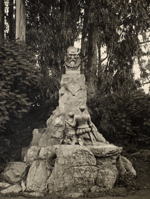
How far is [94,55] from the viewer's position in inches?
503

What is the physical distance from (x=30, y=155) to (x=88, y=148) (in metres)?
1.66

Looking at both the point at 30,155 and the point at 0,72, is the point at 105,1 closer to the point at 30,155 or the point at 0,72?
the point at 0,72

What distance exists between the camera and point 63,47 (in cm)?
1190

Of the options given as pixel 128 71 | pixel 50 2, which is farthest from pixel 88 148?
pixel 50 2

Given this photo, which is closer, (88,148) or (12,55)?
(88,148)

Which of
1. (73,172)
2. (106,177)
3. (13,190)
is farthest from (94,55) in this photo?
(13,190)

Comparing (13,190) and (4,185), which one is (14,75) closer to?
(4,185)

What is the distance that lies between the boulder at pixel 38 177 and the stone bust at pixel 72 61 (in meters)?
2.90

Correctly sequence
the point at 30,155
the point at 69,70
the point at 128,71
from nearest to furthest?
the point at 30,155 → the point at 69,70 → the point at 128,71

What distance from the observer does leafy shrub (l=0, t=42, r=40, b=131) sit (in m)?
8.38

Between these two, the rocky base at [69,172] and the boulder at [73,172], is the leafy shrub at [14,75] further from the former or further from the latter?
the boulder at [73,172]

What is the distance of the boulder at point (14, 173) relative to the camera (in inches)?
286

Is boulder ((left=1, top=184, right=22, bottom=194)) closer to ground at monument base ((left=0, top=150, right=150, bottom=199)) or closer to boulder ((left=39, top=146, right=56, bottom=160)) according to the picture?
ground at monument base ((left=0, top=150, right=150, bottom=199))

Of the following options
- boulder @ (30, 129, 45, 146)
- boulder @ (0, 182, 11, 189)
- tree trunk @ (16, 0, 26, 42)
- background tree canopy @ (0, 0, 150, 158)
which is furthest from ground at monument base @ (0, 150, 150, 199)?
tree trunk @ (16, 0, 26, 42)
